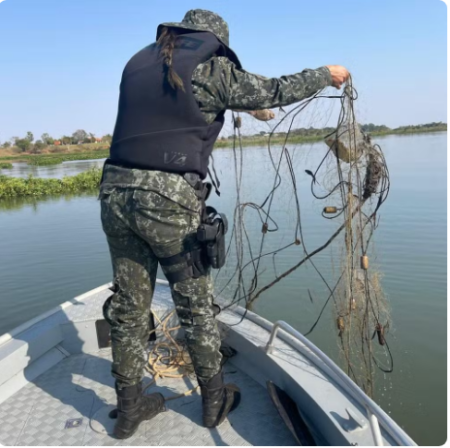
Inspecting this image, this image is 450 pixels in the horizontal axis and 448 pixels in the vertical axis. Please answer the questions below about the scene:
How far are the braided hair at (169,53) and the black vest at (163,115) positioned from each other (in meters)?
0.02

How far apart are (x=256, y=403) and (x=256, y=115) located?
1665 mm

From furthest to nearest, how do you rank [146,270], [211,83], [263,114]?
[263,114]
[146,270]
[211,83]

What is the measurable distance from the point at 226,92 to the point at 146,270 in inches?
35.9

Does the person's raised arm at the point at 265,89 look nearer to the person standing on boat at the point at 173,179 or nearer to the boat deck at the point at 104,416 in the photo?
the person standing on boat at the point at 173,179

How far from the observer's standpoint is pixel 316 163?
3143 mm

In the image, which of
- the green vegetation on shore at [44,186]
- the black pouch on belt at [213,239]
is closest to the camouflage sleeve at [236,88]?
the black pouch on belt at [213,239]

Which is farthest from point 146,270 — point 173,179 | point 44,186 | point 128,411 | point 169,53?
point 44,186

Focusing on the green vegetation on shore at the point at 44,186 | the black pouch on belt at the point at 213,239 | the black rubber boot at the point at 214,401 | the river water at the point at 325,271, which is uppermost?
the black pouch on belt at the point at 213,239

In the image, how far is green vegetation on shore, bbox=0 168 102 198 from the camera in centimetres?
2134

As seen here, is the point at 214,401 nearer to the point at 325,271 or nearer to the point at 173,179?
the point at 173,179

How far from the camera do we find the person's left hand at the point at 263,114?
8.50 ft

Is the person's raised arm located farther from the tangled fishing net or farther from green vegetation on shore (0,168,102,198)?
green vegetation on shore (0,168,102,198)

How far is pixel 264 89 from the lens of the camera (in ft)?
6.21

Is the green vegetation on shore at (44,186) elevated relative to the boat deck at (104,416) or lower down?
elevated
